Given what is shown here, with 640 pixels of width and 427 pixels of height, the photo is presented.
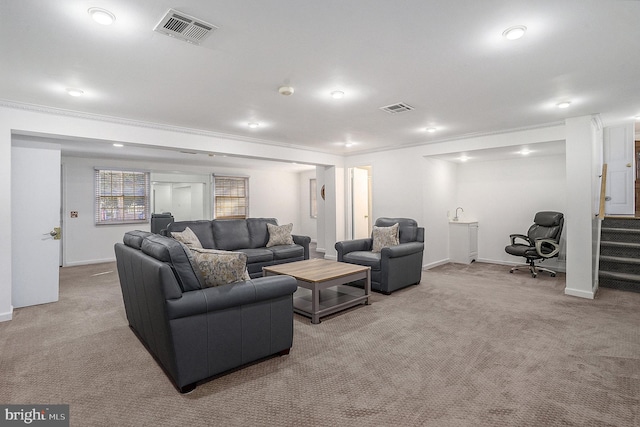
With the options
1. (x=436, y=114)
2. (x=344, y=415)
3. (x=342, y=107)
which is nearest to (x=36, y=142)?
(x=342, y=107)

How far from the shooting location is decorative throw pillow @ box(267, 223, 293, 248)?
5812 mm

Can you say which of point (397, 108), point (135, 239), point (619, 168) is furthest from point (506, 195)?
point (135, 239)

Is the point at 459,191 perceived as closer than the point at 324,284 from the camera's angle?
No

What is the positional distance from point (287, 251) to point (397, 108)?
2933mm

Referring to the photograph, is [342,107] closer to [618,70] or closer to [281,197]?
[618,70]

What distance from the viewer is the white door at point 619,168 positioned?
15.9ft

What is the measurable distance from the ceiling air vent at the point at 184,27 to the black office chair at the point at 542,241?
584cm

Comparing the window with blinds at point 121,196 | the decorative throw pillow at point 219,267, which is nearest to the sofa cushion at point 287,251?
the decorative throw pillow at point 219,267

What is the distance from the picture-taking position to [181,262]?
90.4 inches

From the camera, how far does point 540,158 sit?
6273 millimetres

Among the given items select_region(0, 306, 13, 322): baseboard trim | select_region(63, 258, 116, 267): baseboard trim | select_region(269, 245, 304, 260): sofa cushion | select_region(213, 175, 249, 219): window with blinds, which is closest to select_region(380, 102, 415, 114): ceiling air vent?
select_region(269, 245, 304, 260): sofa cushion

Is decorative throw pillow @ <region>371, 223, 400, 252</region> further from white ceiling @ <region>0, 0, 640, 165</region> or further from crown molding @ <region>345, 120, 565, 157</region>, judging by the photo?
crown molding @ <region>345, 120, 565, 157</region>

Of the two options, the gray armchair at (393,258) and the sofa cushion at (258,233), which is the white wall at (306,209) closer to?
the sofa cushion at (258,233)

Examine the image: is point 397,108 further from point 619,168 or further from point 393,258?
point 619,168
